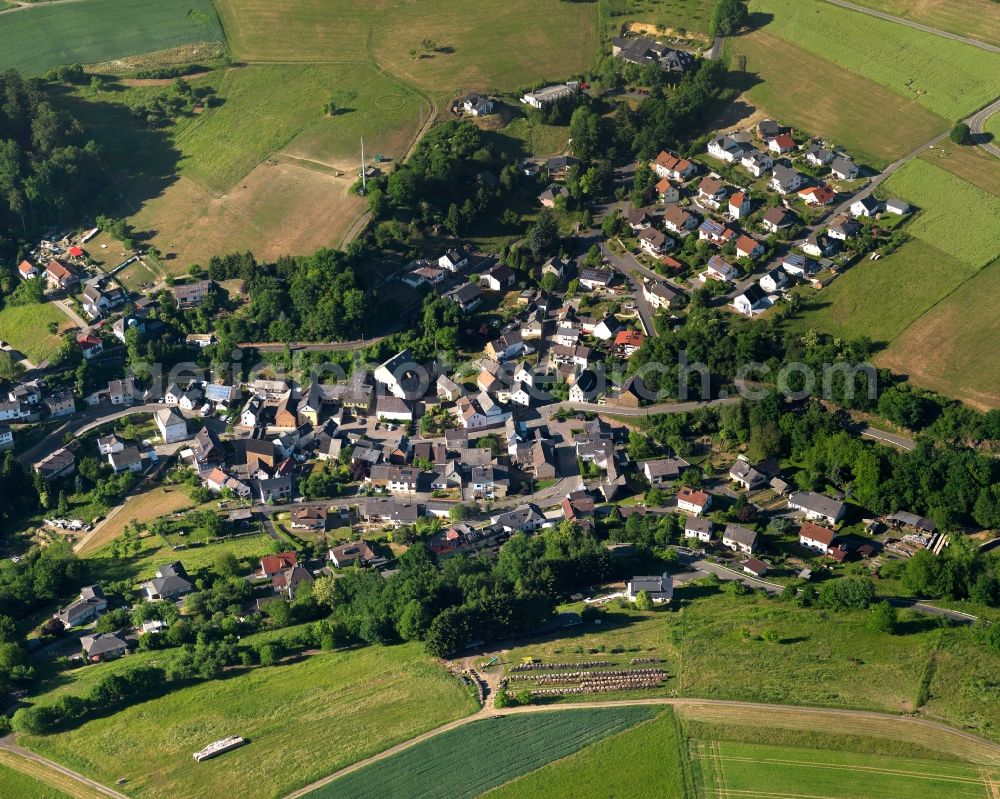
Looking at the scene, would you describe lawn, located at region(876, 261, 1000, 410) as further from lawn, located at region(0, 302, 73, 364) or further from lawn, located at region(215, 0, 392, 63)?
lawn, located at region(0, 302, 73, 364)

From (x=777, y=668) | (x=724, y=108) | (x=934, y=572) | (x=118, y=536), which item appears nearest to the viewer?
(x=777, y=668)

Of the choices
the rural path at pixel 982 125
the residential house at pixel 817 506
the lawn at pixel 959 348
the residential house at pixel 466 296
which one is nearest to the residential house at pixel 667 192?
the residential house at pixel 466 296

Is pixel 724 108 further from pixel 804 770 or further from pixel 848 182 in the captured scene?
pixel 804 770

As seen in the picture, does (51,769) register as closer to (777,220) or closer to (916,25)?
(777,220)

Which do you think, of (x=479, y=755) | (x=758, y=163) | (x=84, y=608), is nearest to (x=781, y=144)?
(x=758, y=163)

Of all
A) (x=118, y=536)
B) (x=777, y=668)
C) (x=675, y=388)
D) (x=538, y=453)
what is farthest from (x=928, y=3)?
(x=118, y=536)

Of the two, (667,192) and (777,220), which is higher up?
(667,192)
